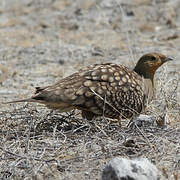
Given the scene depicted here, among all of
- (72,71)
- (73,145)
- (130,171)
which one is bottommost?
(72,71)

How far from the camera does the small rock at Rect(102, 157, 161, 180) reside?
3662 mm

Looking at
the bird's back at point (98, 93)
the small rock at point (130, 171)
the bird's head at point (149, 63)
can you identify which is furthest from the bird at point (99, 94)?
the small rock at point (130, 171)

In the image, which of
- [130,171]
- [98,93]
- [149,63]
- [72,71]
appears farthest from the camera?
[72,71]

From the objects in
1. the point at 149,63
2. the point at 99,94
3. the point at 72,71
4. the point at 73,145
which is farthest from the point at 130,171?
the point at 72,71

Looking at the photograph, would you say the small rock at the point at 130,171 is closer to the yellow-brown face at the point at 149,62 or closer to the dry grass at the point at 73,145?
the dry grass at the point at 73,145

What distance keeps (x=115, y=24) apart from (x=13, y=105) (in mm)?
4832

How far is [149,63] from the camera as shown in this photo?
217 inches

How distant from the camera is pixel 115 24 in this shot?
35.4 ft

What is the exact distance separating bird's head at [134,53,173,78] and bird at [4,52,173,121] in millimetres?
304

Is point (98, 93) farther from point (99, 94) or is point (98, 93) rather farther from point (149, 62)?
point (149, 62)

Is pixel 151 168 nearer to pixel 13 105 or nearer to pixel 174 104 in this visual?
pixel 174 104

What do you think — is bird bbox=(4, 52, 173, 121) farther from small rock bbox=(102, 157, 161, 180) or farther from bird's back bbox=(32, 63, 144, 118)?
small rock bbox=(102, 157, 161, 180)

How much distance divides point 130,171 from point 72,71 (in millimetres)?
4738

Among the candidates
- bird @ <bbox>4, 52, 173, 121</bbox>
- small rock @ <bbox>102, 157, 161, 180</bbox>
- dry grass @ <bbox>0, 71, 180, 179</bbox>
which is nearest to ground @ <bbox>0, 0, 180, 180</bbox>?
dry grass @ <bbox>0, 71, 180, 179</bbox>
